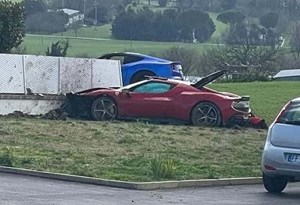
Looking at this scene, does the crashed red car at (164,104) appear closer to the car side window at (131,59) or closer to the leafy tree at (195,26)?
the car side window at (131,59)

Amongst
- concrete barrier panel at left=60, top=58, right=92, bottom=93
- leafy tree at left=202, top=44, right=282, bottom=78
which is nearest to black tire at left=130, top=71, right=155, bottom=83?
concrete barrier panel at left=60, top=58, right=92, bottom=93

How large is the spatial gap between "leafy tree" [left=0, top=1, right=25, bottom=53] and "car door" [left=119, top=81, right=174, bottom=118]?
649 centimetres

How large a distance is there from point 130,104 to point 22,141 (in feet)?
18.5

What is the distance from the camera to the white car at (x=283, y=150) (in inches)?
578

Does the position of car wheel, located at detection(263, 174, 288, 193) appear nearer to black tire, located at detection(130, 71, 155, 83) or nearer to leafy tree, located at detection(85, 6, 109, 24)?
black tire, located at detection(130, 71, 155, 83)

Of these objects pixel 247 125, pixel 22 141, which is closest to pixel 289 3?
pixel 247 125

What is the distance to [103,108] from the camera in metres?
24.6

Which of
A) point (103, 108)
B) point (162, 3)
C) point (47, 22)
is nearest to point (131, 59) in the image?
point (103, 108)

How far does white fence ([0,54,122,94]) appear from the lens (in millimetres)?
25203

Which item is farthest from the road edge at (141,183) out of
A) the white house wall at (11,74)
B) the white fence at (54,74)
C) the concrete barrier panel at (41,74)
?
the concrete barrier panel at (41,74)

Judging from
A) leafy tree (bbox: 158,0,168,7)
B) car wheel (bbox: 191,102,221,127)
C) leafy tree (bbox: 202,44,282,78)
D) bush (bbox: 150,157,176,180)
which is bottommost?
leafy tree (bbox: 202,44,282,78)

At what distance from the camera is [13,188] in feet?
46.4

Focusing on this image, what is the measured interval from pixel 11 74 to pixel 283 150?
1173cm

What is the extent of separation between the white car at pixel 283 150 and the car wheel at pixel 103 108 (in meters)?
9.62
